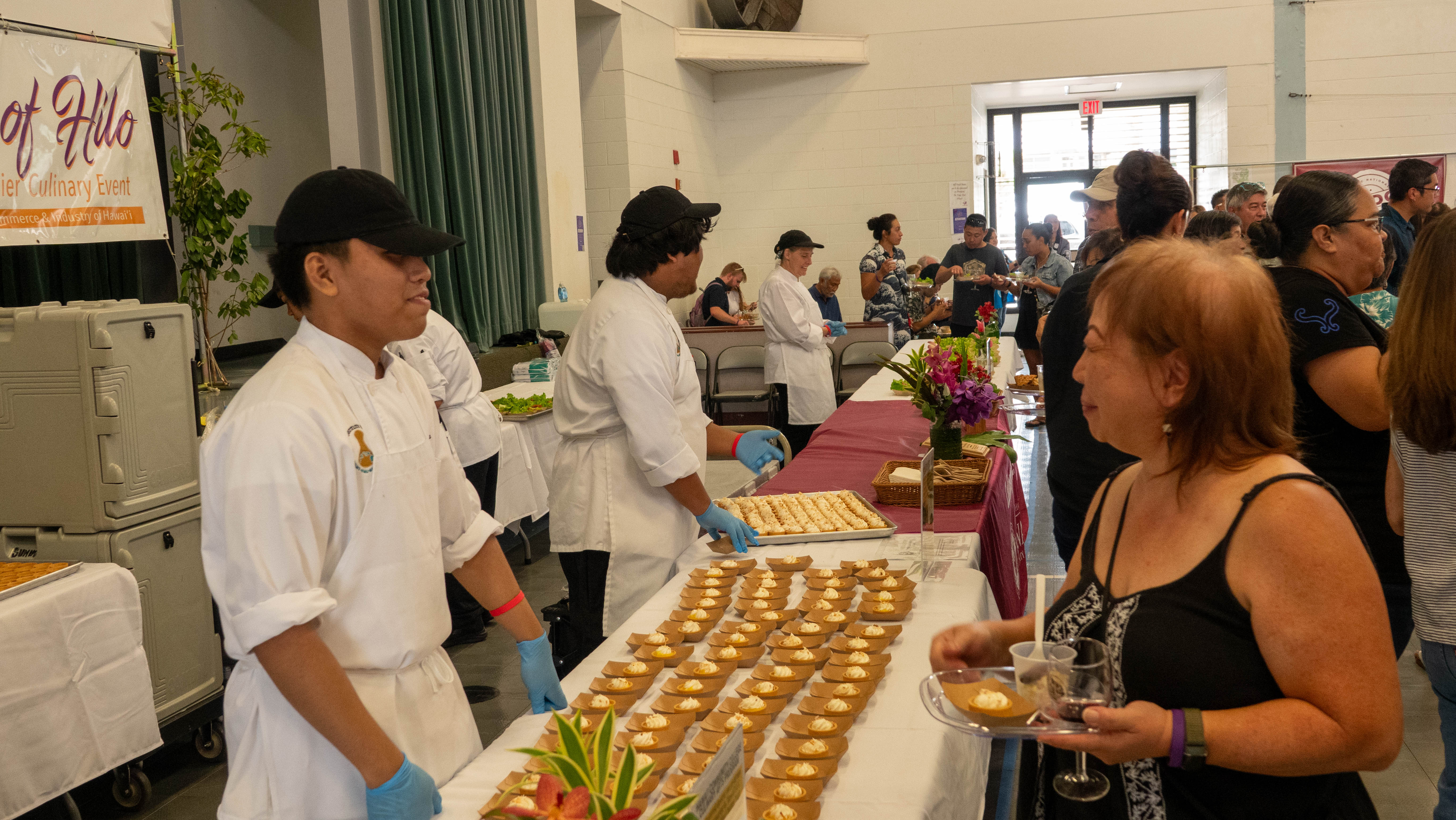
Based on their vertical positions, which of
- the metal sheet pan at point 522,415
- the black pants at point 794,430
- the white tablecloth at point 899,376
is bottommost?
the black pants at point 794,430

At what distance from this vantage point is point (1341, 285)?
2123 mm

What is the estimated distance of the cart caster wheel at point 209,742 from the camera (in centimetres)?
314

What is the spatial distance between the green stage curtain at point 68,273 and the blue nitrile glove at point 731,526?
2.31m

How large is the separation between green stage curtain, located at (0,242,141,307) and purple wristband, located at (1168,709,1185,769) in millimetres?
3557

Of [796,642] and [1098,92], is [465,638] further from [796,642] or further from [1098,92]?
[1098,92]

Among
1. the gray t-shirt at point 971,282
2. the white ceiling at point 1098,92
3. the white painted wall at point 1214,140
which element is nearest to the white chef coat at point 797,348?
the gray t-shirt at point 971,282

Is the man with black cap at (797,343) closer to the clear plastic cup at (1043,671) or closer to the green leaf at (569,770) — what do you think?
the clear plastic cup at (1043,671)

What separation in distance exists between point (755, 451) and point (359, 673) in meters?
1.72

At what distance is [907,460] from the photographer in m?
3.36

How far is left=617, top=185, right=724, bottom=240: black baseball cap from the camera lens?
255 centimetres

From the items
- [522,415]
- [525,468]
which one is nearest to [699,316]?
[522,415]

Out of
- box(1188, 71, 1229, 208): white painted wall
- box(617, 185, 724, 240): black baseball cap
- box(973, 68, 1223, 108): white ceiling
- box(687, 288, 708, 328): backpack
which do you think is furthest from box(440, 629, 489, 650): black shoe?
box(973, 68, 1223, 108): white ceiling

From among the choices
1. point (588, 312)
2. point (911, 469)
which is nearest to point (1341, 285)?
point (911, 469)

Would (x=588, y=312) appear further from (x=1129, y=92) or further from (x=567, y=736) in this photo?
(x=1129, y=92)
